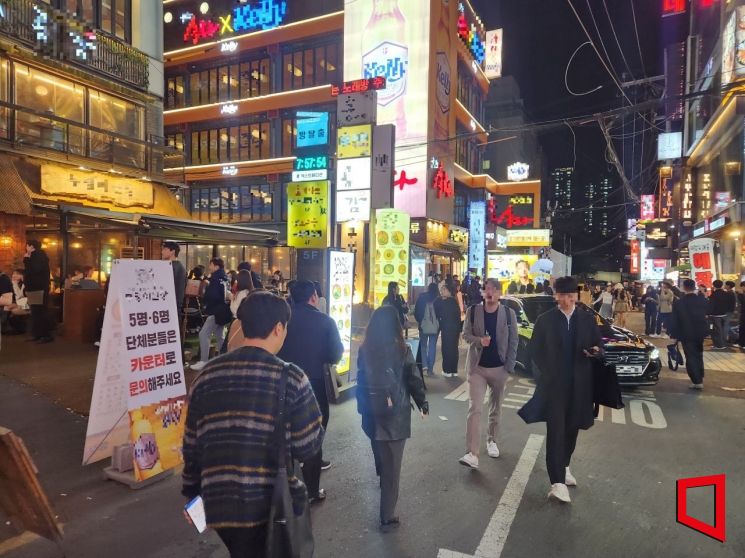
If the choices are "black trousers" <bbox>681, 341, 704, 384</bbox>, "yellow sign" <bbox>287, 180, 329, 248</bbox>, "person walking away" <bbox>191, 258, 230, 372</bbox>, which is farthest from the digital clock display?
"black trousers" <bbox>681, 341, 704, 384</bbox>

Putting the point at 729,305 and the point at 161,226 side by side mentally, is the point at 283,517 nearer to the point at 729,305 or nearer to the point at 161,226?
the point at 161,226

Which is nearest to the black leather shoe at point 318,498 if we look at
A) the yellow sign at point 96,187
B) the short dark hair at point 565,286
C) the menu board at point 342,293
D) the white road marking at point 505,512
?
the white road marking at point 505,512

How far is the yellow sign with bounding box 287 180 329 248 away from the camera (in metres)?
10.9

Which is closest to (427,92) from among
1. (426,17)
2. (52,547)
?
(426,17)

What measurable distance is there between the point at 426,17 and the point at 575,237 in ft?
222

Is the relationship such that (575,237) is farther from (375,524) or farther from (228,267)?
(375,524)

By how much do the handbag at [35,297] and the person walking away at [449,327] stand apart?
8.57 meters

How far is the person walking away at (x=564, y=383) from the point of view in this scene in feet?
14.6

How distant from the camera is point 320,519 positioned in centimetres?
407

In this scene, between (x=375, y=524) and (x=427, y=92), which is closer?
(x=375, y=524)

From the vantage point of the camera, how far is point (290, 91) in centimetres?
2953

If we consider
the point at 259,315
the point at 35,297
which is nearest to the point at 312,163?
the point at 35,297

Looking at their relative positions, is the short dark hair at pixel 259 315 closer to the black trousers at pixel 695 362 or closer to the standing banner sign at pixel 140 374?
the standing banner sign at pixel 140 374

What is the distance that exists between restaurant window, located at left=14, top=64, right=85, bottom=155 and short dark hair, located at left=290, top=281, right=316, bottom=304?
13.2m
